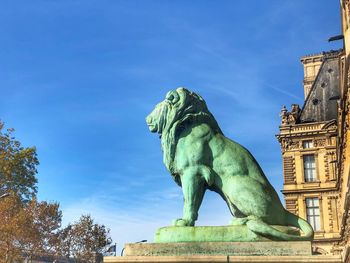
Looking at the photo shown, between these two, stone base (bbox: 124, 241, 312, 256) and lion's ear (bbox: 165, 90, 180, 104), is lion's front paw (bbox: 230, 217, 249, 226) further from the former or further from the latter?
lion's ear (bbox: 165, 90, 180, 104)

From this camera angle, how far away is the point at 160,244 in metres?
6.62

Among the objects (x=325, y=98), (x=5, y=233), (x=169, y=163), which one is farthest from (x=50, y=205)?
A: (x=169, y=163)

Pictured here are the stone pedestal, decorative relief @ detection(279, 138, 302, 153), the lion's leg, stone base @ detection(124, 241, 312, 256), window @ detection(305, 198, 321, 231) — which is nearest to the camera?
the stone pedestal

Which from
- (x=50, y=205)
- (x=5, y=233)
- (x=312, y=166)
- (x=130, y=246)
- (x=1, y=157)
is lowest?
(x=130, y=246)

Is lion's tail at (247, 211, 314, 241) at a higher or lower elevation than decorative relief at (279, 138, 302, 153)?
lower

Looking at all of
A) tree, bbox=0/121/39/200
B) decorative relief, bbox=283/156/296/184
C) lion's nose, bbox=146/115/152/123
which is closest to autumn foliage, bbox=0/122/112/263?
tree, bbox=0/121/39/200

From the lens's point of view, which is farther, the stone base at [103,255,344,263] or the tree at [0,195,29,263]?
the tree at [0,195,29,263]

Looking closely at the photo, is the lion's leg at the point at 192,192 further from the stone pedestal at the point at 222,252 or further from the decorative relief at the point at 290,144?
the decorative relief at the point at 290,144

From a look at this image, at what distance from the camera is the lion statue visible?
22.1 ft

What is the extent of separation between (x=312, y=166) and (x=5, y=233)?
27.1 meters

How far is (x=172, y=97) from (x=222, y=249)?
7.31 feet

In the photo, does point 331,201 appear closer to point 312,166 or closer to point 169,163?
point 312,166

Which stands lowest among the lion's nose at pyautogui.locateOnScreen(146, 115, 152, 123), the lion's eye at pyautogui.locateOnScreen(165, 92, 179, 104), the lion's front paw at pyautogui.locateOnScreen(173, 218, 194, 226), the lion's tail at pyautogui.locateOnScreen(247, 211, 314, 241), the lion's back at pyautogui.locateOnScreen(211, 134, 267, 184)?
the lion's tail at pyautogui.locateOnScreen(247, 211, 314, 241)

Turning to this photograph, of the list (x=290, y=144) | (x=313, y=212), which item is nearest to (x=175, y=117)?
(x=313, y=212)
